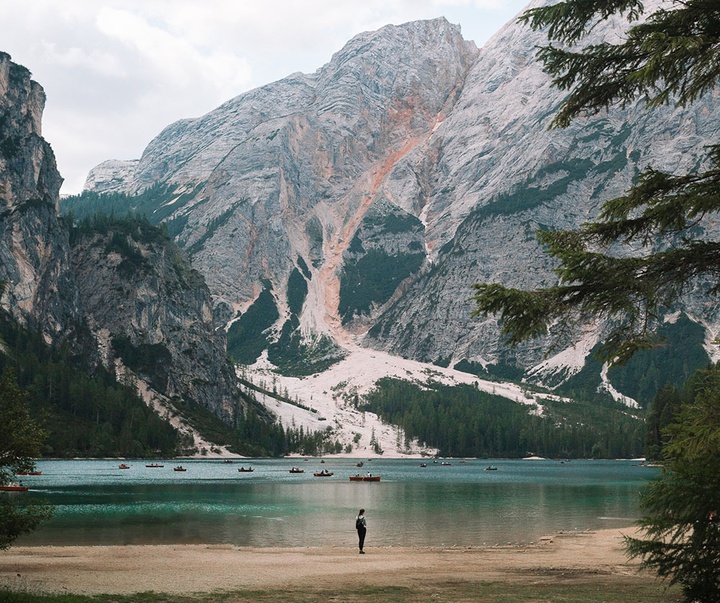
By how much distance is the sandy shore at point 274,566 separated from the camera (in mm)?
32812

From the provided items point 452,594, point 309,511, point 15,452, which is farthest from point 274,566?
point 309,511

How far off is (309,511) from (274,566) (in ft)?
150

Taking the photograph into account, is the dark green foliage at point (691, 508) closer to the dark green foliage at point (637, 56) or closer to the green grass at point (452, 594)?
the dark green foliage at point (637, 56)

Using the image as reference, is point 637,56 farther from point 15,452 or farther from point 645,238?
point 15,452

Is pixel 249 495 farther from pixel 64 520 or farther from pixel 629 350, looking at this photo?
pixel 629 350

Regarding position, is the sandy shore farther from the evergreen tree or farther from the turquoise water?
the evergreen tree

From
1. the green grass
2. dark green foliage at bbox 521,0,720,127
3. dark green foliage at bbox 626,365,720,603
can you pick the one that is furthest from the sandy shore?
dark green foliage at bbox 521,0,720,127

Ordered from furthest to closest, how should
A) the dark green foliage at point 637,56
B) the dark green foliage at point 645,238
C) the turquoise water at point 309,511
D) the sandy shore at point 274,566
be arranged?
the turquoise water at point 309,511 < the sandy shore at point 274,566 < the dark green foliage at point 645,238 < the dark green foliage at point 637,56

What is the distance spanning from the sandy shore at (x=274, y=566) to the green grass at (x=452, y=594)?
163 cm

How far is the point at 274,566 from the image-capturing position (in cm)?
4100

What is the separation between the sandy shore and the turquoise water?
770cm

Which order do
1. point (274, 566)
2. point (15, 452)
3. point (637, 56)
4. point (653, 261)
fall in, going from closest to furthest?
point (653, 261) → point (637, 56) → point (15, 452) → point (274, 566)

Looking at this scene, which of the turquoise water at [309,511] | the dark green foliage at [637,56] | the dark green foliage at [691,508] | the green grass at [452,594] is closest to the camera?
the dark green foliage at [637,56]

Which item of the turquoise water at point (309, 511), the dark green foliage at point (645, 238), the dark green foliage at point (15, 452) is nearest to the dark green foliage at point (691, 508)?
the dark green foliage at point (645, 238)
